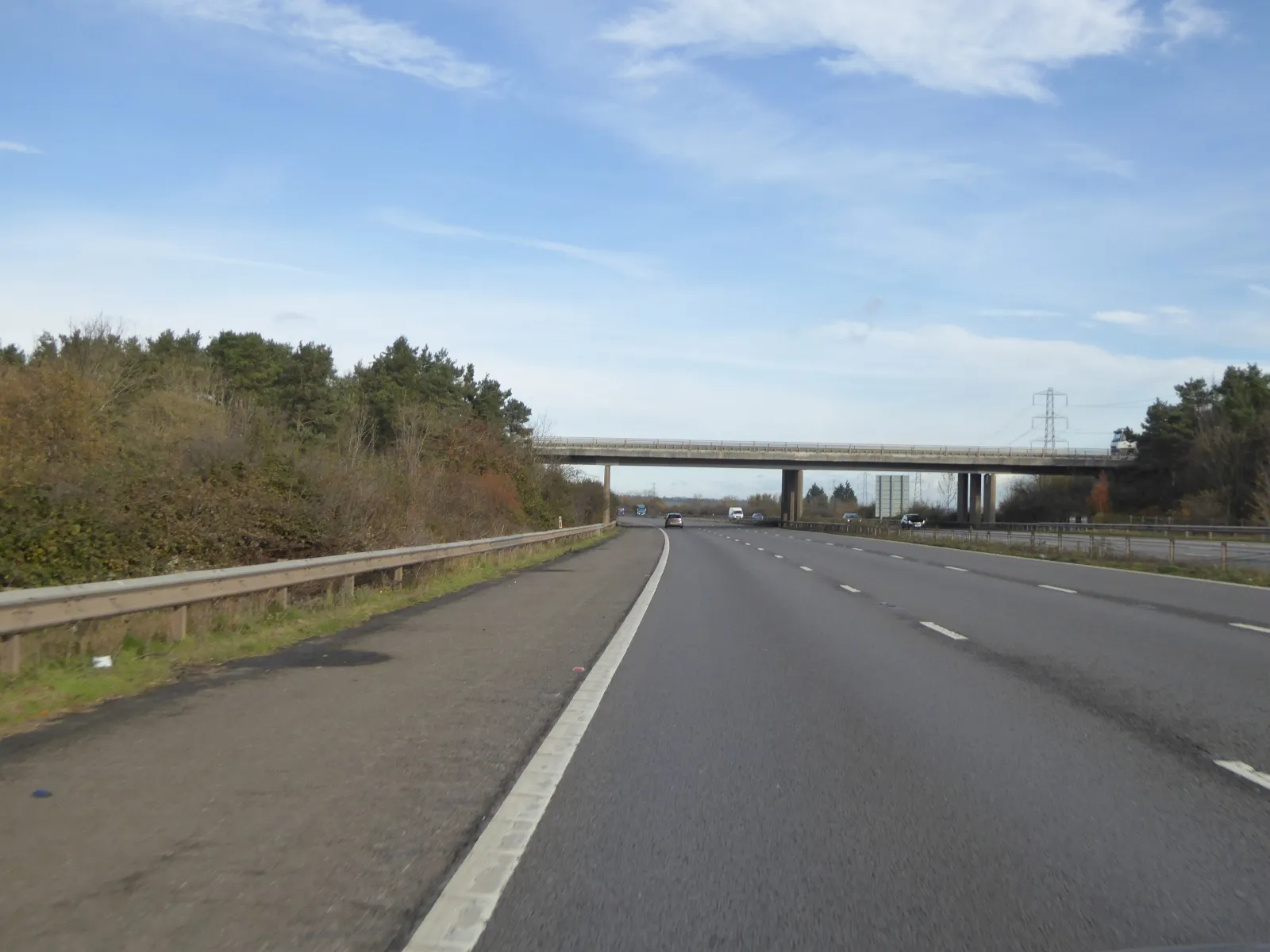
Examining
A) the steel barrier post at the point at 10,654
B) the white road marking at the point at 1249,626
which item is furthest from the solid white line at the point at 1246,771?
the steel barrier post at the point at 10,654

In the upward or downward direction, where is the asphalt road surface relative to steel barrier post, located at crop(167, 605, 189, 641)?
downward

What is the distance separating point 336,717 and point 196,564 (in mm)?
10110

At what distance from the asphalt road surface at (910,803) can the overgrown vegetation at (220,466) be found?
8518 millimetres

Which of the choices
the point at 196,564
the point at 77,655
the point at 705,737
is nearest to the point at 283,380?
the point at 196,564

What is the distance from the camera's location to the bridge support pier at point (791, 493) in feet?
366

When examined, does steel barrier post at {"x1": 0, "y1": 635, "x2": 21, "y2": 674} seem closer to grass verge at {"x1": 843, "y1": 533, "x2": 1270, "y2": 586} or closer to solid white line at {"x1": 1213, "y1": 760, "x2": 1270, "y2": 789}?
solid white line at {"x1": 1213, "y1": 760, "x2": 1270, "y2": 789}

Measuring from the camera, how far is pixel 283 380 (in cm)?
6656

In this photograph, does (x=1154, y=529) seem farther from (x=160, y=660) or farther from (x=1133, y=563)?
(x=160, y=660)

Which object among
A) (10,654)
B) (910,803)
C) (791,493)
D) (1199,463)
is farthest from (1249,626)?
(791,493)

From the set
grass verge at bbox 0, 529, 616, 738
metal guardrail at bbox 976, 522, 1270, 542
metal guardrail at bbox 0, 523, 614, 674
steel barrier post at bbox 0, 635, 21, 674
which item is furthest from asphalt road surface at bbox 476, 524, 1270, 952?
metal guardrail at bbox 976, 522, 1270, 542

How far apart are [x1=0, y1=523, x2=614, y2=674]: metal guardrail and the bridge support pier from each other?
93.2 meters

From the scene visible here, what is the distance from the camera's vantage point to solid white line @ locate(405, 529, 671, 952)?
4414 millimetres

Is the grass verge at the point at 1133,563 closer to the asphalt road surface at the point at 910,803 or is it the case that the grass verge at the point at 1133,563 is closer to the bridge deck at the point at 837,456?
the asphalt road surface at the point at 910,803

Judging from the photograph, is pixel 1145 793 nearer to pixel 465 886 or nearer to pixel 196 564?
pixel 465 886
